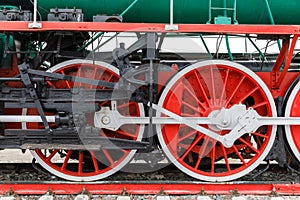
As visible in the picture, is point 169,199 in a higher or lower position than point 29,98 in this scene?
lower

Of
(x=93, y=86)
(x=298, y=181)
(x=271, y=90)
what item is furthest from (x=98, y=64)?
(x=298, y=181)

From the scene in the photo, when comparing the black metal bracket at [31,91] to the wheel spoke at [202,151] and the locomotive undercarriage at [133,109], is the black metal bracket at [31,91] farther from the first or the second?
the wheel spoke at [202,151]

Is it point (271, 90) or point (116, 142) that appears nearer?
point (116, 142)

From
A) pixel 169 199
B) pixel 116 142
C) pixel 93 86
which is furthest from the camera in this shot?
pixel 93 86

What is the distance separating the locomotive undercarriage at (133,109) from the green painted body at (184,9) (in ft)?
1.20

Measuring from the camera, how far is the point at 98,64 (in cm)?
416

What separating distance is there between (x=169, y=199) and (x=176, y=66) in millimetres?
1425

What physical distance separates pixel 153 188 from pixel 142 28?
1.57 m

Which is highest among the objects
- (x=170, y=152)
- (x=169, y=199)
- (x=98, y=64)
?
(x=98, y=64)

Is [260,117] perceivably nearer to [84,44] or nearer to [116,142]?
[116,142]

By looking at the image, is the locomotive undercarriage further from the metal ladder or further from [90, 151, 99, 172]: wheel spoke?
the metal ladder

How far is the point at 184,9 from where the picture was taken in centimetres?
435

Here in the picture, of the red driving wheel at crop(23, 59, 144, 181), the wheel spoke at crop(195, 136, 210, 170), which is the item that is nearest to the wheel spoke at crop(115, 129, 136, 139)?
the red driving wheel at crop(23, 59, 144, 181)

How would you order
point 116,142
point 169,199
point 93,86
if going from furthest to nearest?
1. point 93,86
2. point 116,142
3. point 169,199
